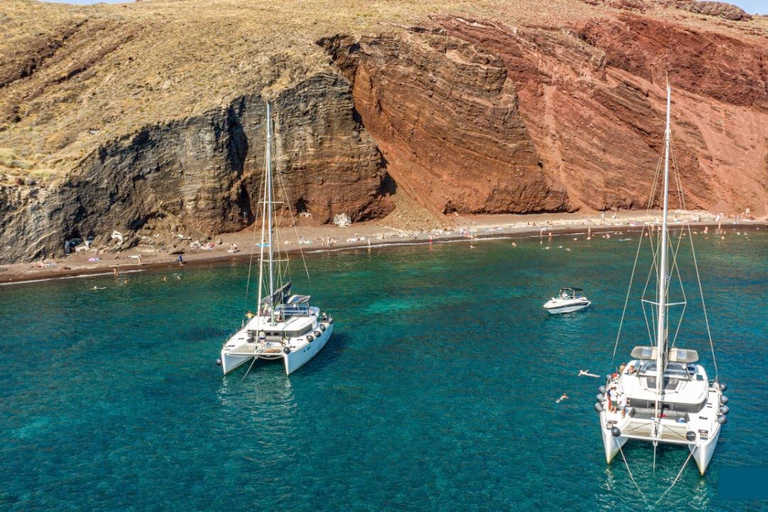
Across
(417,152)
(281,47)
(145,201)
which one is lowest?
(145,201)

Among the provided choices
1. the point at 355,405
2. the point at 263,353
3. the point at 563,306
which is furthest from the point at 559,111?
the point at 355,405

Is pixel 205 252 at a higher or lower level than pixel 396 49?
lower

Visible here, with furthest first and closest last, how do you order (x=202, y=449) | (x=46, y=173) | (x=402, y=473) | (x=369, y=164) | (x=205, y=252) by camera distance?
(x=369, y=164), (x=205, y=252), (x=46, y=173), (x=202, y=449), (x=402, y=473)

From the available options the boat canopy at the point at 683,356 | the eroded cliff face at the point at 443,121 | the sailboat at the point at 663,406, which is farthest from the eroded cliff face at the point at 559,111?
the sailboat at the point at 663,406

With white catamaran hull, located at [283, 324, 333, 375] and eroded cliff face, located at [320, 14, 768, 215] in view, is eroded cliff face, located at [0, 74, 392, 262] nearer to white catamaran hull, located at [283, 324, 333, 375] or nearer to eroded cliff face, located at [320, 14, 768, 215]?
eroded cliff face, located at [320, 14, 768, 215]

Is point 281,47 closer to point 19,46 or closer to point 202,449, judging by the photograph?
point 19,46

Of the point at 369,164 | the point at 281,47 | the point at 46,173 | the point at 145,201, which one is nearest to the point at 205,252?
the point at 145,201
